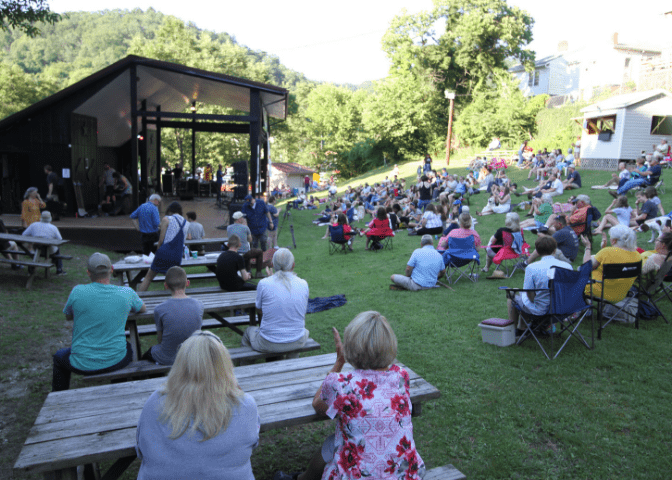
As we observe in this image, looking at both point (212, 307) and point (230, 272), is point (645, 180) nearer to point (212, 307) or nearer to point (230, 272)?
point (230, 272)

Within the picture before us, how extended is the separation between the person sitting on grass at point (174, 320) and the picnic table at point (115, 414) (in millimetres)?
882

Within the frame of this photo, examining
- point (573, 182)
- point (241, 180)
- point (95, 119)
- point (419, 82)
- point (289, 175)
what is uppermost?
point (419, 82)

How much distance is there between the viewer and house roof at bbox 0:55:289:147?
12.7 metres

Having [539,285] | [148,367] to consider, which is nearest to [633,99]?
[539,285]

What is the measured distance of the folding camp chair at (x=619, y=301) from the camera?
4902mm

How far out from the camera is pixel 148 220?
8.54 meters

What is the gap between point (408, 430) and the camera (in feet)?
7.06

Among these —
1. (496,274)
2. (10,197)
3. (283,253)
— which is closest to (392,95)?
(10,197)

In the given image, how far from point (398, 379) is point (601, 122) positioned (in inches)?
955

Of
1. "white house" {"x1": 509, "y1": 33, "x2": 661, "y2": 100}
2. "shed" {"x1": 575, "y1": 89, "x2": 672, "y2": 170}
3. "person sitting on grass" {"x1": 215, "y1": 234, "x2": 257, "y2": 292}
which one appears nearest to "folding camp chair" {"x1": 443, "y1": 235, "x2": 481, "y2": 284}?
"person sitting on grass" {"x1": 215, "y1": 234, "x2": 257, "y2": 292}

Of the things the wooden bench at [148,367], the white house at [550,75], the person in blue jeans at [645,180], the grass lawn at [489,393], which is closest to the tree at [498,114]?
the white house at [550,75]

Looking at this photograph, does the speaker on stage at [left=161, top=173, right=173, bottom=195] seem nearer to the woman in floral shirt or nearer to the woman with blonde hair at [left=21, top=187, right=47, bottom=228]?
the woman with blonde hair at [left=21, top=187, right=47, bottom=228]

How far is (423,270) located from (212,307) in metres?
3.97

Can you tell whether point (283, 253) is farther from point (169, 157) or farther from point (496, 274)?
point (169, 157)
